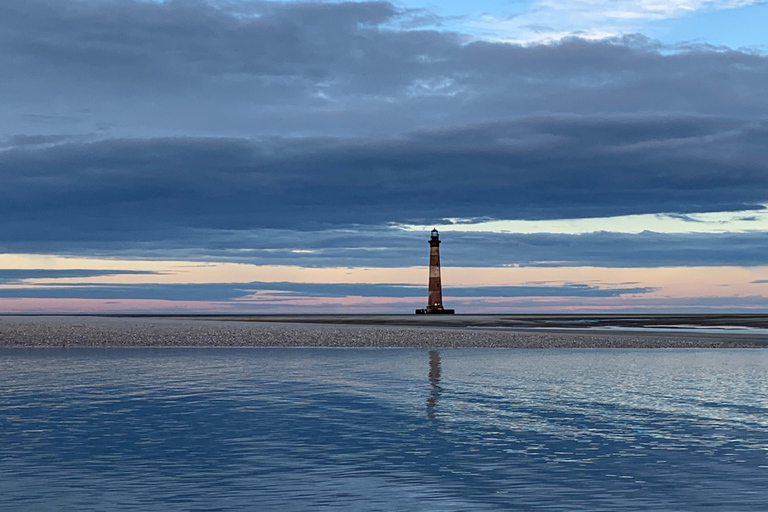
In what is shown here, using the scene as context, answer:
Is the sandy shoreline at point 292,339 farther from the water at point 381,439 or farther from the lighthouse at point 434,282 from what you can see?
the lighthouse at point 434,282

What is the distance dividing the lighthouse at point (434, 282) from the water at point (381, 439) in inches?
Result: 3260

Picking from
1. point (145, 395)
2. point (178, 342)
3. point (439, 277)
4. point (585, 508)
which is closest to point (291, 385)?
point (145, 395)

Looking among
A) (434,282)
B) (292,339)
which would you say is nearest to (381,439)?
(292,339)

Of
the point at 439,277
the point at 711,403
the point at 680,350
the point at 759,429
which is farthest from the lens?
the point at 439,277

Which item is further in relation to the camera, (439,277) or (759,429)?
(439,277)

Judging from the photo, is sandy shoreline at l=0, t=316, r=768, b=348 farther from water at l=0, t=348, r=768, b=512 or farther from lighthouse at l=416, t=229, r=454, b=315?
lighthouse at l=416, t=229, r=454, b=315

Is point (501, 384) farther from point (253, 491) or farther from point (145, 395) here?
point (253, 491)

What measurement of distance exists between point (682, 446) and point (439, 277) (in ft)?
336

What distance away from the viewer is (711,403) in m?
24.6

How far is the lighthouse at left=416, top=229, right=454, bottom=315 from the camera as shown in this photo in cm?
11800

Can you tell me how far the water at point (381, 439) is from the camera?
1348cm

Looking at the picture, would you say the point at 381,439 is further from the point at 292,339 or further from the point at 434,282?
the point at 434,282

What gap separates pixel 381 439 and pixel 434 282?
101813 mm

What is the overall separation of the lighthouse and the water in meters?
82.8
